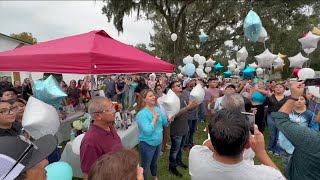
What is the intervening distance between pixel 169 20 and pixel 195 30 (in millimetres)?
4206

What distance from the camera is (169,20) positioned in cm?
1794

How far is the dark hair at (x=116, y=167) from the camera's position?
1322mm

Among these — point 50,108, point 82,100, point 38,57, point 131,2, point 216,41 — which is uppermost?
point 131,2

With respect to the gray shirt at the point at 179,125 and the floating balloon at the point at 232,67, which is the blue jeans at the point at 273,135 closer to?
the gray shirt at the point at 179,125

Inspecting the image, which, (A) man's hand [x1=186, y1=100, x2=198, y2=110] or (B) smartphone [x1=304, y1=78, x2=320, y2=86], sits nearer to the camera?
(B) smartphone [x1=304, y1=78, x2=320, y2=86]

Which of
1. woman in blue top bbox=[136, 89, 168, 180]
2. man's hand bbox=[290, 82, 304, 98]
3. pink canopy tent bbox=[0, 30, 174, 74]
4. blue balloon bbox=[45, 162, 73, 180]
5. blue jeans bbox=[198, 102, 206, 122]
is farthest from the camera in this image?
blue jeans bbox=[198, 102, 206, 122]

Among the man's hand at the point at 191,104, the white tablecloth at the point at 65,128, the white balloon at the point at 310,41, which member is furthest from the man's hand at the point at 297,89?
the white balloon at the point at 310,41

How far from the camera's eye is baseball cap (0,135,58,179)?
126 centimetres

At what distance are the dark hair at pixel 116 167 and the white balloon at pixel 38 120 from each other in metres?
1.78

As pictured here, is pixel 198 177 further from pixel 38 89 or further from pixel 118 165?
pixel 38 89

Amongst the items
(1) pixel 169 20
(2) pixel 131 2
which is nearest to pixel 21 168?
(2) pixel 131 2

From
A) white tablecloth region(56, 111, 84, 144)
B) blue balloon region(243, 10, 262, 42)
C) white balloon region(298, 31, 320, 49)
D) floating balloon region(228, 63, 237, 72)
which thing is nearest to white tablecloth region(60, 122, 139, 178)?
white tablecloth region(56, 111, 84, 144)

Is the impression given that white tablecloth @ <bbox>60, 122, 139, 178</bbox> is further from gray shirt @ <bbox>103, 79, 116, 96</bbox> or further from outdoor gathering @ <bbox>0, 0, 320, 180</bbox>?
gray shirt @ <bbox>103, 79, 116, 96</bbox>

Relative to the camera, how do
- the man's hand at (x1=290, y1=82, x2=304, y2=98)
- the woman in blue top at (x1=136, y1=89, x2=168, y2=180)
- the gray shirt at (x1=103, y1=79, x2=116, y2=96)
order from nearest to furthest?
the man's hand at (x1=290, y1=82, x2=304, y2=98), the woman in blue top at (x1=136, y1=89, x2=168, y2=180), the gray shirt at (x1=103, y1=79, x2=116, y2=96)
